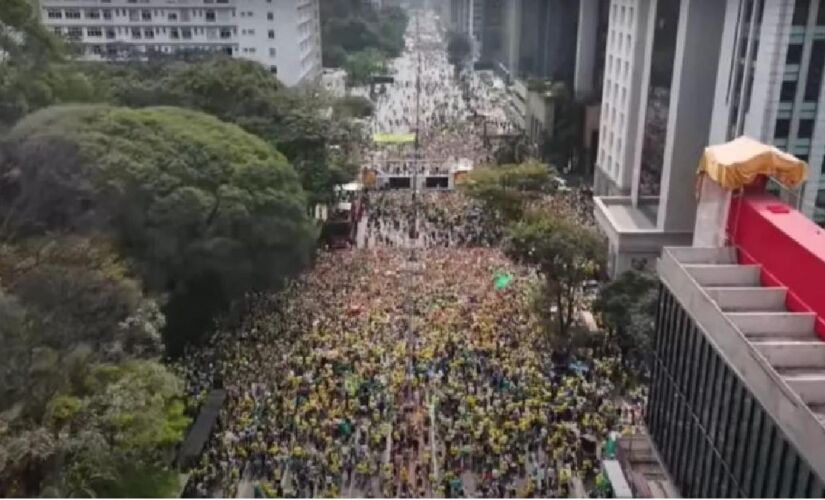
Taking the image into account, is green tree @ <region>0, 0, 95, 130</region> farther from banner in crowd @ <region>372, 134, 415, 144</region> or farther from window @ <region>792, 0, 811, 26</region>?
banner in crowd @ <region>372, 134, 415, 144</region>

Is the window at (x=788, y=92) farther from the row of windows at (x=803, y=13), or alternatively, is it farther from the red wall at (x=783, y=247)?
the red wall at (x=783, y=247)

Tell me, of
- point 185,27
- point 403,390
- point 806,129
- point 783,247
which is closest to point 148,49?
point 185,27

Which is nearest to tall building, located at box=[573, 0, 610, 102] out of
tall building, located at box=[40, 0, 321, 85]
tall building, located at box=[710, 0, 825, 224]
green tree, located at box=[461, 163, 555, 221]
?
green tree, located at box=[461, 163, 555, 221]

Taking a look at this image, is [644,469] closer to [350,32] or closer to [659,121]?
[659,121]

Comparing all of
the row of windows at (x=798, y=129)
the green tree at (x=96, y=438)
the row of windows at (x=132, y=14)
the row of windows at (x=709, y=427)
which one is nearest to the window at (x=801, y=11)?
the row of windows at (x=798, y=129)

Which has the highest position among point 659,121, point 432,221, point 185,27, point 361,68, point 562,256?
point 185,27

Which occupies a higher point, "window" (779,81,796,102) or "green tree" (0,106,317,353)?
"window" (779,81,796,102)

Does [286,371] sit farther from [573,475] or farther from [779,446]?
[779,446]

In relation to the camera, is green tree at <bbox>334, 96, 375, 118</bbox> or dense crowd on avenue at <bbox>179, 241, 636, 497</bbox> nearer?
dense crowd on avenue at <bbox>179, 241, 636, 497</bbox>
